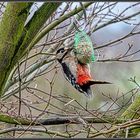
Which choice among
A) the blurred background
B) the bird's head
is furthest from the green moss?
the blurred background

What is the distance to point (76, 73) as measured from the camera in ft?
3.25

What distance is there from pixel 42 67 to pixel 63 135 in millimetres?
771

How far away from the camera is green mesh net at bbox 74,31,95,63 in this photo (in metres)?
1.02

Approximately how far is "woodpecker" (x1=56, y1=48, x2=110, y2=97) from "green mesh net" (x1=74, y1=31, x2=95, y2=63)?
0.6 inches

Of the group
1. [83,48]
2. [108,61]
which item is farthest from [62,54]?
[108,61]

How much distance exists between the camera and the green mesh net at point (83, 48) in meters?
1.02

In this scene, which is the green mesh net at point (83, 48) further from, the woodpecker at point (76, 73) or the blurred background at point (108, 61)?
the blurred background at point (108, 61)

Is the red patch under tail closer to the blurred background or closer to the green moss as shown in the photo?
the green moss

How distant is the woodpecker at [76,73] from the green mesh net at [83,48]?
16mm

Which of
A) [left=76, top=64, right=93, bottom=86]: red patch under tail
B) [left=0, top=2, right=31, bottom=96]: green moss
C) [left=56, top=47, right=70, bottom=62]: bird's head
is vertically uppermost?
[left=0, top=2, right=31, bottom=96]: green moss

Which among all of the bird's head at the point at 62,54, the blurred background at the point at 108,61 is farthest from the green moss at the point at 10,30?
the blurred background at the point at 108,61

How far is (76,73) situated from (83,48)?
3.4 inches

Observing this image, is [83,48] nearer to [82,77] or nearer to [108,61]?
[82,77]

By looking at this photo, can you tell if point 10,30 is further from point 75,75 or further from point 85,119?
point 85,119
